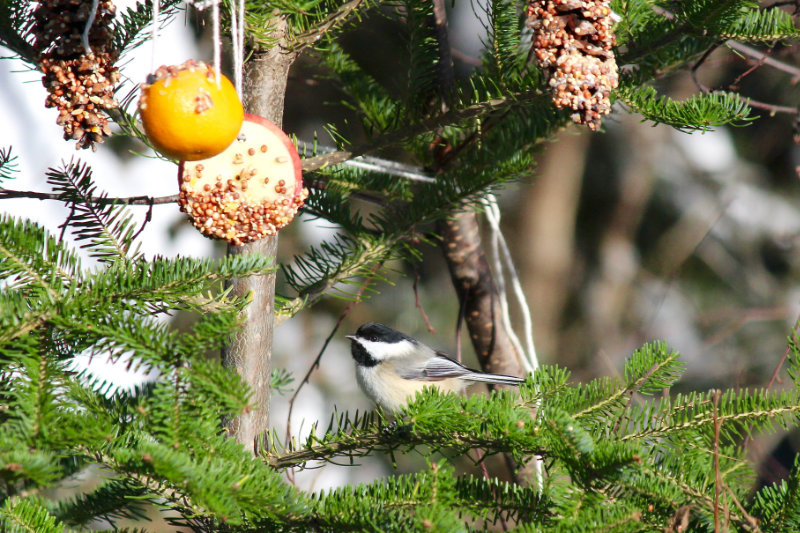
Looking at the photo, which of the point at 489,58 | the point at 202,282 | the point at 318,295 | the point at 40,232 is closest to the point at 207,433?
the point at 202,282

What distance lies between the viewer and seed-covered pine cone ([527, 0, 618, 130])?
3.87 feet

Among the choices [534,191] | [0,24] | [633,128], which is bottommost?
[534,191]

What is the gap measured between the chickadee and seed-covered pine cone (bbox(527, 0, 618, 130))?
4.53ft

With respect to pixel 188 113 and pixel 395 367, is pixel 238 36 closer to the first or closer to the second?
pixel 188 113

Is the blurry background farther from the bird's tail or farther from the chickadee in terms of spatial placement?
the bird's tail

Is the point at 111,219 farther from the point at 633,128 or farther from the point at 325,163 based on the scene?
the point at 633,128

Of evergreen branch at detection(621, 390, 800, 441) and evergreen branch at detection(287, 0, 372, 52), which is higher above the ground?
evergreen branch at detection(287, 0, 372, 52)

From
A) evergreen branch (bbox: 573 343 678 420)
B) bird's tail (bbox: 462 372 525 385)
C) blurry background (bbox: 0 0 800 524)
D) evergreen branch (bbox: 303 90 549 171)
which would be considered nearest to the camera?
evergreen branch (bbox: 573 343 678 420)

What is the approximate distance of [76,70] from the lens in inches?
47.8

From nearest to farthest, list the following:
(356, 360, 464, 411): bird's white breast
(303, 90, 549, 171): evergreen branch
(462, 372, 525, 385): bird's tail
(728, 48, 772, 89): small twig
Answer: (303, 90, 549, 171): evergreen branch → (728, 48, 772, 89): small twig → (462, 372, 525, 385): bird's tail → (356, 360, 464, 411): bird's white breast

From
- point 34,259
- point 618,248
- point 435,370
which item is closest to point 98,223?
point 34,259

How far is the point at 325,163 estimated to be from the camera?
1.45 m

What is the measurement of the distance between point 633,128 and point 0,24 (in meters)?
4.59

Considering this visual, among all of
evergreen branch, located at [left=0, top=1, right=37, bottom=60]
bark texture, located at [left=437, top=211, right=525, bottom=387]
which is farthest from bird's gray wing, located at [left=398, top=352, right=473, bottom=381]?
evergreen branch, located at [left=0, top=1, right=37, bottom=60]
